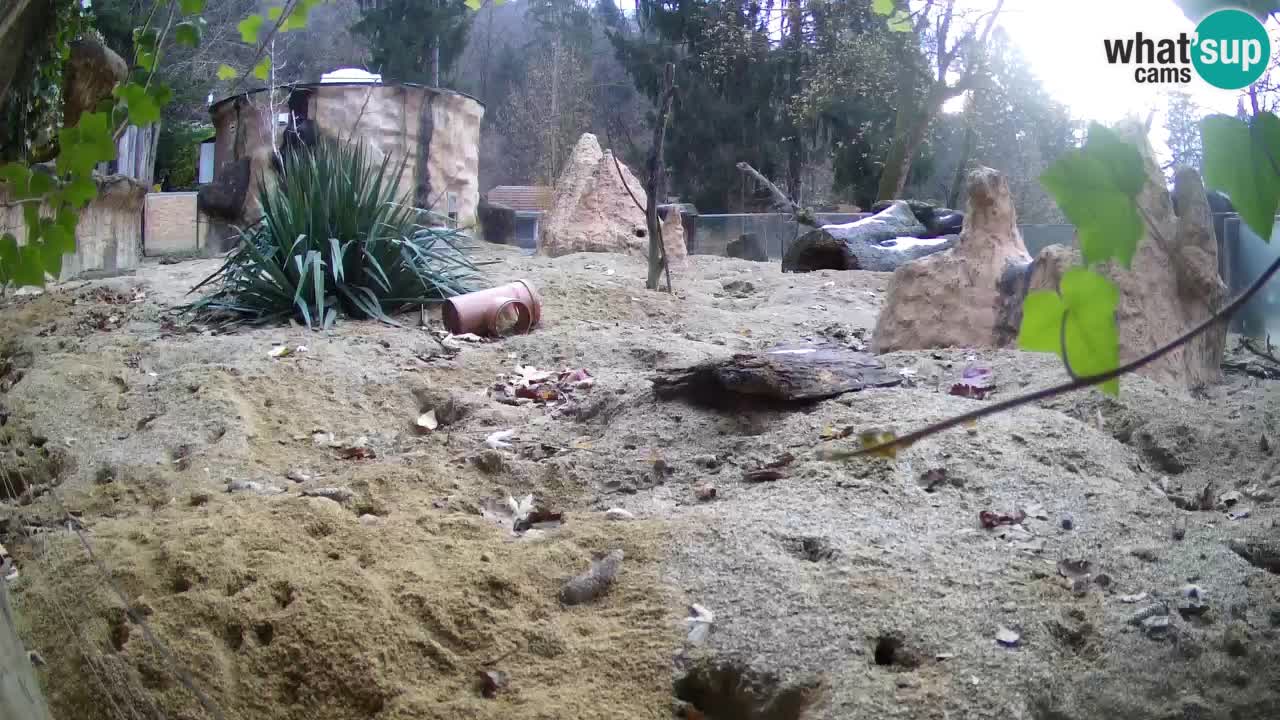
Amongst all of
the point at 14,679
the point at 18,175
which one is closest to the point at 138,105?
the point at 18,175

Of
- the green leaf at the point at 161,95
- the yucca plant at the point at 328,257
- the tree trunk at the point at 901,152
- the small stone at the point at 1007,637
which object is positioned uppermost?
the tree trunk at the point at 901,152

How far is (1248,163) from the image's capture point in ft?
2.36

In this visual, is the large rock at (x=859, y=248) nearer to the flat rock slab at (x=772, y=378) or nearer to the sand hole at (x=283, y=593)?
the flat rock slab at (x=772, y=378)

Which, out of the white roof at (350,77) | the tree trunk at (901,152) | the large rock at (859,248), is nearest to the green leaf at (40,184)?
the large rock at (859,248)

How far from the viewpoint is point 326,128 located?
11836 millimetres

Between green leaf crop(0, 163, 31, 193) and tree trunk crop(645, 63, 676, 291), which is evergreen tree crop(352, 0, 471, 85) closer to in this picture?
tree trunk crop(645, 63, 676, 291)

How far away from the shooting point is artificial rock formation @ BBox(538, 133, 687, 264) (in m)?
9.84

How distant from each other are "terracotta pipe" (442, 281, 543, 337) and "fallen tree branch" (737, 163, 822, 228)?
663 cm

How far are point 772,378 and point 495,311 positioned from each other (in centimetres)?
233

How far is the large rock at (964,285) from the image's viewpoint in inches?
179

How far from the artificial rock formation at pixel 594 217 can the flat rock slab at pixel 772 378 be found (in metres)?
6.43

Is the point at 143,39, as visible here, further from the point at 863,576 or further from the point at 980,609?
the point at 980,609

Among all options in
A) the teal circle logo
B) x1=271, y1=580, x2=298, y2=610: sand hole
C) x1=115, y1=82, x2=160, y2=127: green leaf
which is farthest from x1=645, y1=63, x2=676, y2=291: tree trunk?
the teal circle logo

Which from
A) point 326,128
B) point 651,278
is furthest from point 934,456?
point 326,128
